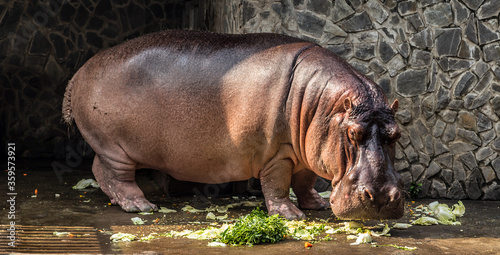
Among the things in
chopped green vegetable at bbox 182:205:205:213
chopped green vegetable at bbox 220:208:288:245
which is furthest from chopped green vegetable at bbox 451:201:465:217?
chopped green vegetable at bbox 182:205:205:213

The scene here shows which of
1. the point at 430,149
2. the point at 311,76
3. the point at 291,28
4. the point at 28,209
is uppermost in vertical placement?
the point at 291,28

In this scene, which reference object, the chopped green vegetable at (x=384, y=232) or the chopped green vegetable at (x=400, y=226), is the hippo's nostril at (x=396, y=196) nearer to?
the chopped green vegetable at (x=384, y=232)

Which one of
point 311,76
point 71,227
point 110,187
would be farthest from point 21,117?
point 311,76

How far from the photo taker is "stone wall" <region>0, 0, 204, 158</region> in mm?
10289

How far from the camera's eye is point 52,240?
17.9 ft

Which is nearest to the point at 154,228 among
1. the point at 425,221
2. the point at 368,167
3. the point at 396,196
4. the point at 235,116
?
the point at 235,116

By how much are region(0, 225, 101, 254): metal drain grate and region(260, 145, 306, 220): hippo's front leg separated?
1.78 meters

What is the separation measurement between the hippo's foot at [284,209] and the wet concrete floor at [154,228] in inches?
9.7

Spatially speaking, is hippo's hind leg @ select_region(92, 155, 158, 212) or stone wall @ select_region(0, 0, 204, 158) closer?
hippo's hind leg @ select_region(92, 155, 158, 212)

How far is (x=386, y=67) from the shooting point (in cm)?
794

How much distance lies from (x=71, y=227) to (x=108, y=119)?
4.78 feet

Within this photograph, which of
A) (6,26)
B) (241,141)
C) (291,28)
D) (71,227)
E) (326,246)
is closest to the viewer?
(326,246)

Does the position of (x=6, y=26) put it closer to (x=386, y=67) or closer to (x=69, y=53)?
(x=69, y=53)

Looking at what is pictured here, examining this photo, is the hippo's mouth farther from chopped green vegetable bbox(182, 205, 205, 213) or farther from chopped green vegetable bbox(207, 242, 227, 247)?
chopped green vegetable bbox(182, 205, 205, 213)
